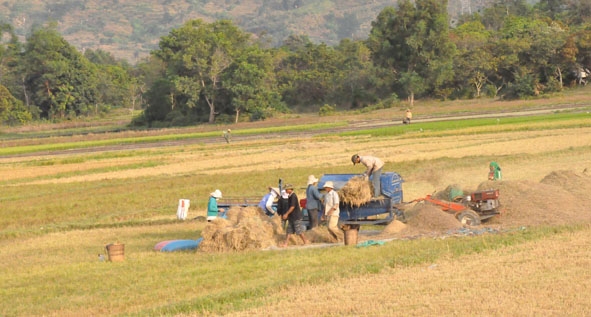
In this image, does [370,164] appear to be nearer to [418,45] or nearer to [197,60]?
[418,45]

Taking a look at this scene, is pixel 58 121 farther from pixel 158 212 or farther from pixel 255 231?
pixel 255 231

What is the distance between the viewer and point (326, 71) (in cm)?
11044

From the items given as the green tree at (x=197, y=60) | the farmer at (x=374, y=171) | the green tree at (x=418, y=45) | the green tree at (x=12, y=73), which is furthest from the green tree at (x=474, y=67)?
the farmer at (x=374, y=171)

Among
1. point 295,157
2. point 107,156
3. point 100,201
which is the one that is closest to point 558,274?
point 100,201

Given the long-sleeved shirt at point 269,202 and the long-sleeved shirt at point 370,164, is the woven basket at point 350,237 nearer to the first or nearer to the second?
the long-sleeved shirt at point 370,164

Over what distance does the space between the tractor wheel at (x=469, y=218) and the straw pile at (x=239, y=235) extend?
424cm

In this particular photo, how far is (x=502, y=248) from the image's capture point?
16781 mm

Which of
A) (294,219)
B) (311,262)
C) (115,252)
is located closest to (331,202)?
A: (294,219)

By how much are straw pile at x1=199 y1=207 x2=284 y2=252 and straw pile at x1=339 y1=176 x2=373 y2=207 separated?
1.81 m

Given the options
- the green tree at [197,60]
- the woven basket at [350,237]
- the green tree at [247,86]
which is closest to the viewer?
the woven basket at [350,237]

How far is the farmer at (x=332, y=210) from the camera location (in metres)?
20.0

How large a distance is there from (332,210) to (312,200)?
36.7 inches

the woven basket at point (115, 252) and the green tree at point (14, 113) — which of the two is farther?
the green tree at point (14, 113)

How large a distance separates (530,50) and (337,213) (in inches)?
2723
